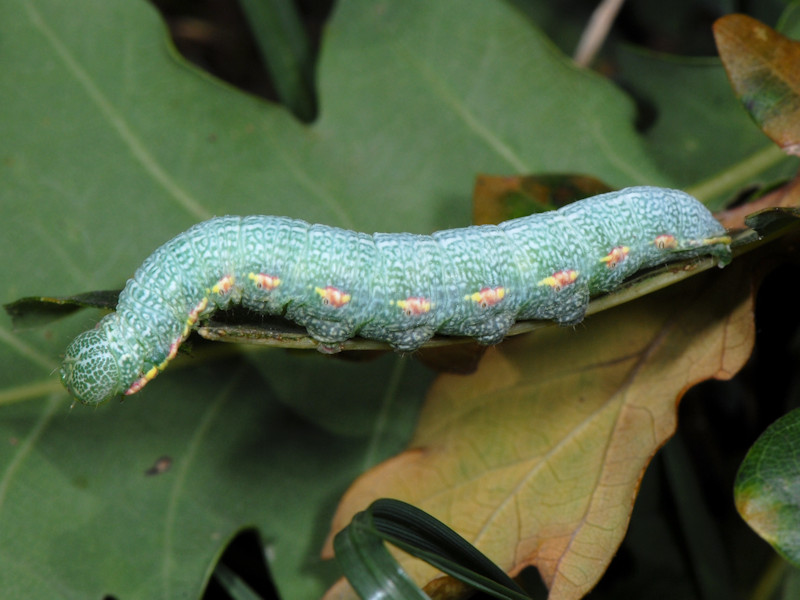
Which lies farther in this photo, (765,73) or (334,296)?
(765,73)

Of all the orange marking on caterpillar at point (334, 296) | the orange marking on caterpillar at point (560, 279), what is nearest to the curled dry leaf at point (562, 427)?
the orange marking on caterpillar at point (560, 279)

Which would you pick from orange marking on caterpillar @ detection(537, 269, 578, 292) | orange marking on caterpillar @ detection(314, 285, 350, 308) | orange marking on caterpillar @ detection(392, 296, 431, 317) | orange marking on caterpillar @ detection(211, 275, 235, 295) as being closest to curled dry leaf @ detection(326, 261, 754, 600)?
orange marking on caterpillar @ detection(537, 269, 578, 292)

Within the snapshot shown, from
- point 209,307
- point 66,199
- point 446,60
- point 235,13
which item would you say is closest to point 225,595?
point 209,307

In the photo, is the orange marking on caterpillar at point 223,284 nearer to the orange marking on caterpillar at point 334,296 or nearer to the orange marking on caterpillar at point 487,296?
the orange marking on caterpillar at point 334,296

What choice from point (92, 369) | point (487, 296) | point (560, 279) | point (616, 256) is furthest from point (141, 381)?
point (616, 256)

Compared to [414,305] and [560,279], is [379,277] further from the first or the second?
[560,279]

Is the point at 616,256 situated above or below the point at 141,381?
above

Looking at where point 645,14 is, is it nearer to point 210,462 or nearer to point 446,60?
point 446,60
